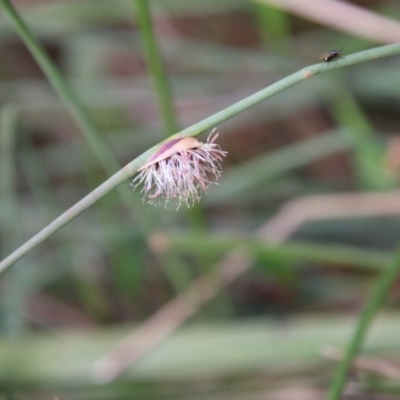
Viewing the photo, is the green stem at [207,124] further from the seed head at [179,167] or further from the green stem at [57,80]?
the green stem at [57,80]

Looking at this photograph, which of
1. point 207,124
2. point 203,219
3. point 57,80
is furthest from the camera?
point 203,219

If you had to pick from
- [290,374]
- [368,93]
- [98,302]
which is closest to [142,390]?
[290,374]

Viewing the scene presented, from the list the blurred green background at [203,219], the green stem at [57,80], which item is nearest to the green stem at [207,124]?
the green stem at [57,80]

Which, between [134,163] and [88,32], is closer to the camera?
[134,163]

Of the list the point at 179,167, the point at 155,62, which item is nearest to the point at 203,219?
the point at 155,62

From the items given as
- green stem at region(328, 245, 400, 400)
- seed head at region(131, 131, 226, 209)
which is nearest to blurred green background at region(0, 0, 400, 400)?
green stem at region(328, 245, 400, 400)

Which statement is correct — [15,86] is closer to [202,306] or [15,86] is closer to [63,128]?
[63,128]

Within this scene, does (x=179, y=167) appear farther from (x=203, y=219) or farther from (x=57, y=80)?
(x=203, y=219)
